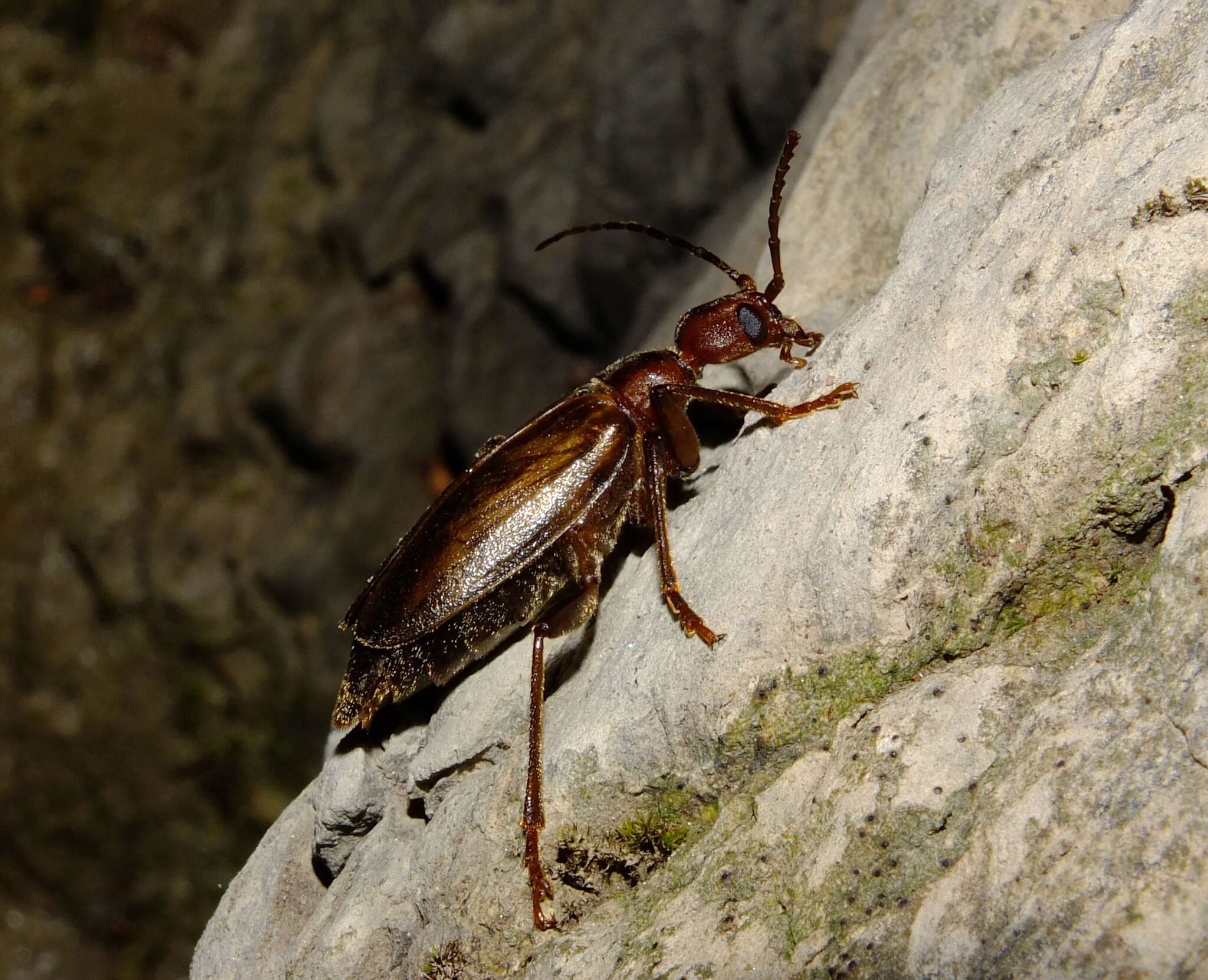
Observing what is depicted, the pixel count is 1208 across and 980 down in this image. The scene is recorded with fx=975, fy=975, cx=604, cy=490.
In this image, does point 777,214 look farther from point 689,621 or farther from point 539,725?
point 539,725

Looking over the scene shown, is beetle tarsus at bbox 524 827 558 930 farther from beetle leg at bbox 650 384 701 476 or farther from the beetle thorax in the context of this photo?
the beetle thorax

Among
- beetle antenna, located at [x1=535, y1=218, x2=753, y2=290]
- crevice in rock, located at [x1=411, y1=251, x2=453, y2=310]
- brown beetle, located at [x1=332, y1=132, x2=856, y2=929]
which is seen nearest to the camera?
brown beetle, located at [x1=332, y1=132, x2=856, y2=929]

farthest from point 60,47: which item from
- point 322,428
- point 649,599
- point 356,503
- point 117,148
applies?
point 649,599

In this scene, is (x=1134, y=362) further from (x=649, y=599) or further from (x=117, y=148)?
(x=117, y=148)

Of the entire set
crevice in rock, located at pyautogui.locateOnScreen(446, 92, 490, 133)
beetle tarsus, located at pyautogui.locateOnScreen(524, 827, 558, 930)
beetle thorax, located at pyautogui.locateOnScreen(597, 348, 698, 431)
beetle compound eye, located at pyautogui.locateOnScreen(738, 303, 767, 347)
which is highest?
crevice in rock, located at pyautogui.locateOnScreen(446, 92, 490, 133)

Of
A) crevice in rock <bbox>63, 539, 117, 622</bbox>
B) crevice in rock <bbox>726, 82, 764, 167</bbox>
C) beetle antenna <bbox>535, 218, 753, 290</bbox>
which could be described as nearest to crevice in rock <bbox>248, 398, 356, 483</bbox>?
crevice in rock <bbox>63, 539, 117, 622</bbox>

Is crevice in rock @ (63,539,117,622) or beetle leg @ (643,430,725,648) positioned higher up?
crevice in rock @ (63,539,117,622)
